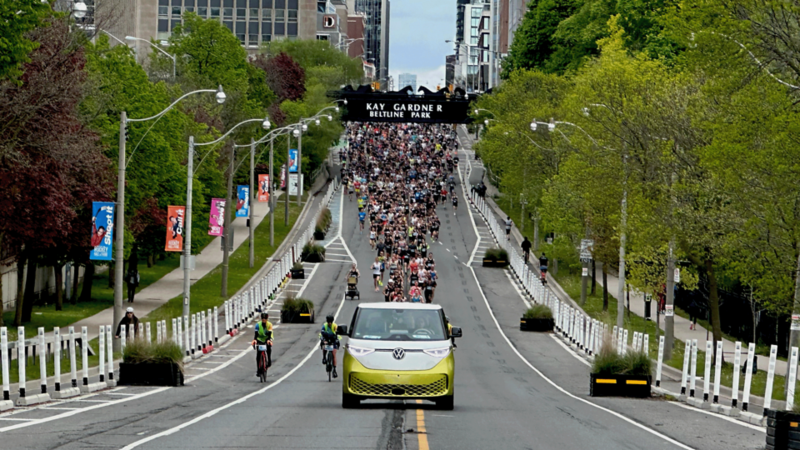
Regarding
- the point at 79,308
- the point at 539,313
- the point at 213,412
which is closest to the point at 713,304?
the point at 539,313

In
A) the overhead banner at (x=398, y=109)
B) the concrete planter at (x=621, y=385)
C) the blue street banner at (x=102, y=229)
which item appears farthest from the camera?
the overhead banner at (x=398, y=109)

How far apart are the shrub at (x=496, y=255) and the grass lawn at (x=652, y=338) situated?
4477 mm

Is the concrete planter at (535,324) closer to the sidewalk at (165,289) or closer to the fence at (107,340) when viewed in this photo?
the fence at (107,340)

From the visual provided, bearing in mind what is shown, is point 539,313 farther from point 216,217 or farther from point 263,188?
point 263,188

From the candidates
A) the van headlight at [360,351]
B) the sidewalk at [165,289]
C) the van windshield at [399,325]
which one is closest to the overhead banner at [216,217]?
the sidewalk at [165,289]

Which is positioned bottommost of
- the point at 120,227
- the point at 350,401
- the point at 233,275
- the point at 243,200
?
the point at 233,275

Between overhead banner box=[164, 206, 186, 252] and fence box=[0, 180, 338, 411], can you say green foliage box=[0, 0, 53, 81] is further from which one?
overhead banner box=[164, 206, 186, 252]

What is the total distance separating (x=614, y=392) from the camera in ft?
85.4

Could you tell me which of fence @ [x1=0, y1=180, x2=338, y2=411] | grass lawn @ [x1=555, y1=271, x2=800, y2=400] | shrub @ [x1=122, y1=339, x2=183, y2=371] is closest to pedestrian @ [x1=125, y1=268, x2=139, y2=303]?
fence @ [x1=0, y1=180, x2=338, y2=411]

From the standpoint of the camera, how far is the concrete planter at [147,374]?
84.2 feet

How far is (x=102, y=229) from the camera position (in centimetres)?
3450

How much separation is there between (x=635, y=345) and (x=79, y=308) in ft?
84.1

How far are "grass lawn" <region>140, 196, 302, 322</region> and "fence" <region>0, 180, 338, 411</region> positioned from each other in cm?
112

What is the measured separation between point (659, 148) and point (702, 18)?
27.7 ft
